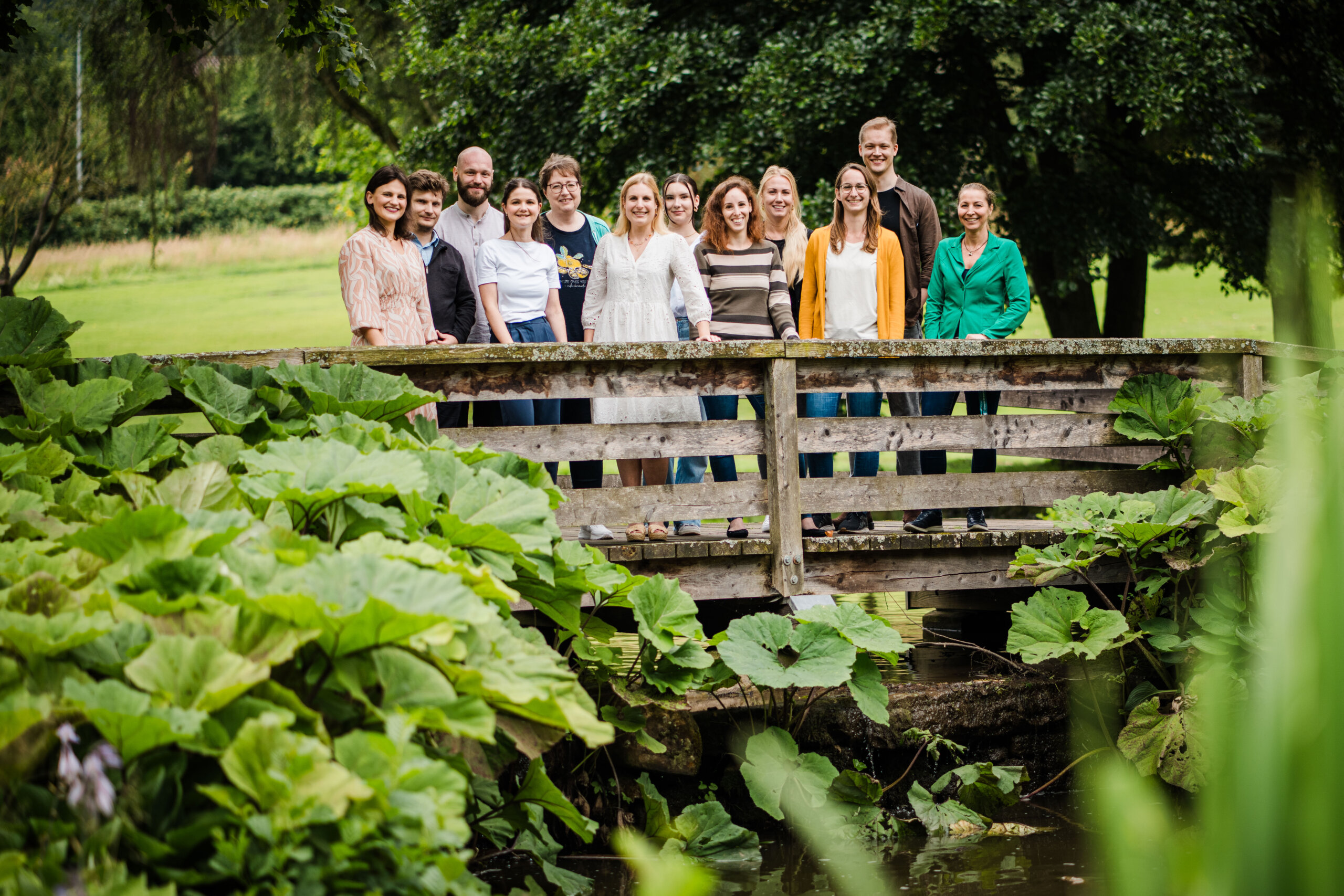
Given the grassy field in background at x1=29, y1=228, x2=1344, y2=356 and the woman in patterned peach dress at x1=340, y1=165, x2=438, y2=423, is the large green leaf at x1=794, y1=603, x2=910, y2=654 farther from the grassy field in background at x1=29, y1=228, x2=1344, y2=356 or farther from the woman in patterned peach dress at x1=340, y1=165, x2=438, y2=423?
the grassy field in background at x1=29, y1=228, x2=1344, y2=356

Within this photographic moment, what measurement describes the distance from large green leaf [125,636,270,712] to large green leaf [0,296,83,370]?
2.44m

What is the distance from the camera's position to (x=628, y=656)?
5793 mm

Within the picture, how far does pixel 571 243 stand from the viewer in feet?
19.1

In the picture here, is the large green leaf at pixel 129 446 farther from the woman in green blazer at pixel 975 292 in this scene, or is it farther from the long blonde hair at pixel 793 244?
the woman in green blazer at pixel 975 292

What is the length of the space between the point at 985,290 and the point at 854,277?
0.72 metres

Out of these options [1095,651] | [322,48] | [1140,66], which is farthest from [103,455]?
[1140,66]

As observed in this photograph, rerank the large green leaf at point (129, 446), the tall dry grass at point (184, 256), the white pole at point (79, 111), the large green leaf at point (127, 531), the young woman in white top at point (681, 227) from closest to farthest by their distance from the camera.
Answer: the large green leaf at point (127, 531)
the large green leaf at point (129, 446)
the young woman in white top at point (681, 227)
the white pole at point (79, 111)
the tall dry grass at point (184, 256)

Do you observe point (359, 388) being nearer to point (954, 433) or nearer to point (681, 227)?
point (681, 227)

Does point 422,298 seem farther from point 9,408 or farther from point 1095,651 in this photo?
point 1095,651

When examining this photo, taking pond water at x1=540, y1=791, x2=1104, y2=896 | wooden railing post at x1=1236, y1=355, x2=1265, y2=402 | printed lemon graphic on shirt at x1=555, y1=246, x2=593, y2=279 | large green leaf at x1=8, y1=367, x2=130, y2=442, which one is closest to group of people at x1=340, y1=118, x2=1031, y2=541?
printed lemon graphic on shirt at x1=555, y1=246, x2=593, y2=279

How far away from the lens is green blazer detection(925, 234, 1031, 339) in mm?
5770

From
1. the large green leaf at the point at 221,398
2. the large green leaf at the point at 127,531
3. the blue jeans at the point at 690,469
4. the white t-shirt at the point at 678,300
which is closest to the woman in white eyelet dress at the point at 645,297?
the blue jeans at the point at 690,469

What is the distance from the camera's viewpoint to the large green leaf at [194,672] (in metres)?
1.96

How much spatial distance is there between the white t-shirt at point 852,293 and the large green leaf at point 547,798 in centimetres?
312
